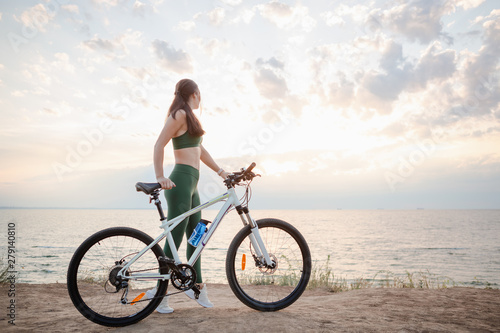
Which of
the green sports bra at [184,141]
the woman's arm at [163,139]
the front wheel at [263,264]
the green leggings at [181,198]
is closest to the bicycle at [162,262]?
the front wheel at [263,264]

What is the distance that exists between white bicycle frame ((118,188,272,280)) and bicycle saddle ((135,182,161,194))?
39cm

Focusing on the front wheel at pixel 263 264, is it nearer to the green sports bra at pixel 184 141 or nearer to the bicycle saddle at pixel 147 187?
the bicycle saddle at pixel 147 187

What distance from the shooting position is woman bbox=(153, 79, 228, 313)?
3521 millimetres

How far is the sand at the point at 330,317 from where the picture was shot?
3.03 m

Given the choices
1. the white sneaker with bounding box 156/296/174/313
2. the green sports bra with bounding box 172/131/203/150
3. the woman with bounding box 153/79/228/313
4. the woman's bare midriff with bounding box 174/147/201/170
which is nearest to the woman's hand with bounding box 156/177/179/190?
the woman with bounding box 153/79/228/313

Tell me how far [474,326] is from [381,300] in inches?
47.3

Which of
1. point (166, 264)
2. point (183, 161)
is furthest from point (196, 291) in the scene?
point (183, 161)

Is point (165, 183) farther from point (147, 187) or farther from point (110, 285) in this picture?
point (110, 285)

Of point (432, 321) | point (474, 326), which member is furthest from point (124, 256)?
point (474, 326)

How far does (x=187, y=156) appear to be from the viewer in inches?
144

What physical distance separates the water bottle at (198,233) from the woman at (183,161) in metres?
A: 0.11

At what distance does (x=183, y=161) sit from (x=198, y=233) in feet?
2.73

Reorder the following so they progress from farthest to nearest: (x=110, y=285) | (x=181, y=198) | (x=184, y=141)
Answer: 1. (x=184, y=141)
2. (x=181, y=198)
3. (x=110, y=285)

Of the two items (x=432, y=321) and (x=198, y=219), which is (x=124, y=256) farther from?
(x=432, y=321)
